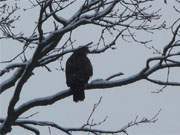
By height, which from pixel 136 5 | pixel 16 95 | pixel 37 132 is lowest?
pixel 37 132

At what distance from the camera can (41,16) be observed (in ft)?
23.0

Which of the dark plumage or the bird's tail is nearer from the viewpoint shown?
the bird's tail

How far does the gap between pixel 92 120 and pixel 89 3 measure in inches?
64.9

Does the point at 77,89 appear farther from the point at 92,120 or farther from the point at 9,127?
the point at 9,127

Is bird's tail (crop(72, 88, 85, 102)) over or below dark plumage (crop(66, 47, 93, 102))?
below

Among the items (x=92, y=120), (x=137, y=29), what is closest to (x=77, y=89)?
(x=92, y=120)

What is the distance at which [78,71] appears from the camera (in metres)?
9.88

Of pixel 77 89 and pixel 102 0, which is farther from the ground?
pixel 102 0

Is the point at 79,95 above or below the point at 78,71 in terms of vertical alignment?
below

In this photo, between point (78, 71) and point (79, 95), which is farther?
point (78, 71)

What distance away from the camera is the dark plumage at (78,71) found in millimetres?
9102

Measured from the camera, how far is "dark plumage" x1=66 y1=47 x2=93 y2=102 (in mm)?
9102

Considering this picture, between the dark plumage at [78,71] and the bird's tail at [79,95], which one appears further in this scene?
the dark plumage at [78,71]

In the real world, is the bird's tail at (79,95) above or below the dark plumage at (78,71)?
below
